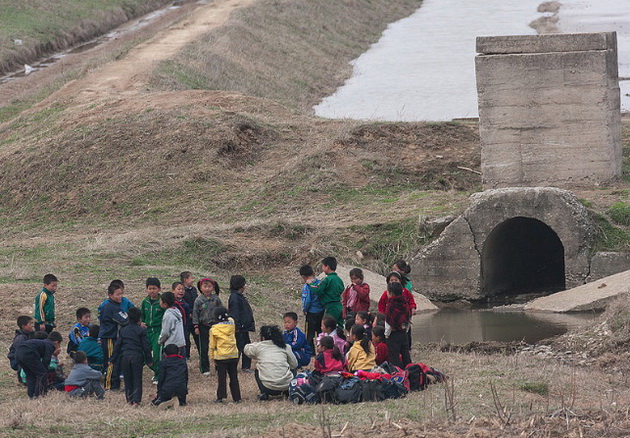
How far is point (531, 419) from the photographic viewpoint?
10.1 m

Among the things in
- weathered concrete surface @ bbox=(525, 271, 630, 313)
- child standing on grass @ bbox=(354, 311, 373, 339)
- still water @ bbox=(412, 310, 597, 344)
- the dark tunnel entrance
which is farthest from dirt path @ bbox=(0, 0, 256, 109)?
child standing on grass @ bbox=(354, 311, 373, 339)

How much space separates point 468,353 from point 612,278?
4.50 m

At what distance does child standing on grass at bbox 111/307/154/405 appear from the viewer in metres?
12.3

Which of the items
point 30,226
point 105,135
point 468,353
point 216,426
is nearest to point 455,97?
point 105,135

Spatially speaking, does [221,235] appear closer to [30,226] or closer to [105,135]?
→ [30,226]

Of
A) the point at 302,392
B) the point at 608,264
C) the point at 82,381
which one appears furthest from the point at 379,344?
the point at 608,264

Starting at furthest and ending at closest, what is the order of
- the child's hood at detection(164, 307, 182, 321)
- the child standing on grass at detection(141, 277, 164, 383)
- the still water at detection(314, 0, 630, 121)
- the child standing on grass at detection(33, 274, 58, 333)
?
1. the still water at detection(314, 0, 630, 121)
2. the child standing on grass at detection(33, 274, 58, 333)
3. the child standing on grass at detection(141, 277, 164, 383)
4. the child's hood at detection(164, 307, 182, 321)

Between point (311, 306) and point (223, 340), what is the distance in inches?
93.8

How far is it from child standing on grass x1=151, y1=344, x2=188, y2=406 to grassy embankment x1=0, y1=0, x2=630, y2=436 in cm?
27

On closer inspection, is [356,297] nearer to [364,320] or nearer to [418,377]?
[364,320]

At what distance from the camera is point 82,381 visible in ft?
40.8

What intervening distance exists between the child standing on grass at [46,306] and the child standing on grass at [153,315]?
4.18 ft

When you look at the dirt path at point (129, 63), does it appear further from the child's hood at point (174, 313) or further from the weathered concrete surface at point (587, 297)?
the child's hood at point (174, 313)

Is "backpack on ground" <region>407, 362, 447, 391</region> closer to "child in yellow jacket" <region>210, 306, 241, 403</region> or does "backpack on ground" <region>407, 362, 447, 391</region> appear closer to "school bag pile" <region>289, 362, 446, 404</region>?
"school bag pile" <region>289, 362, 446, 404</region>
